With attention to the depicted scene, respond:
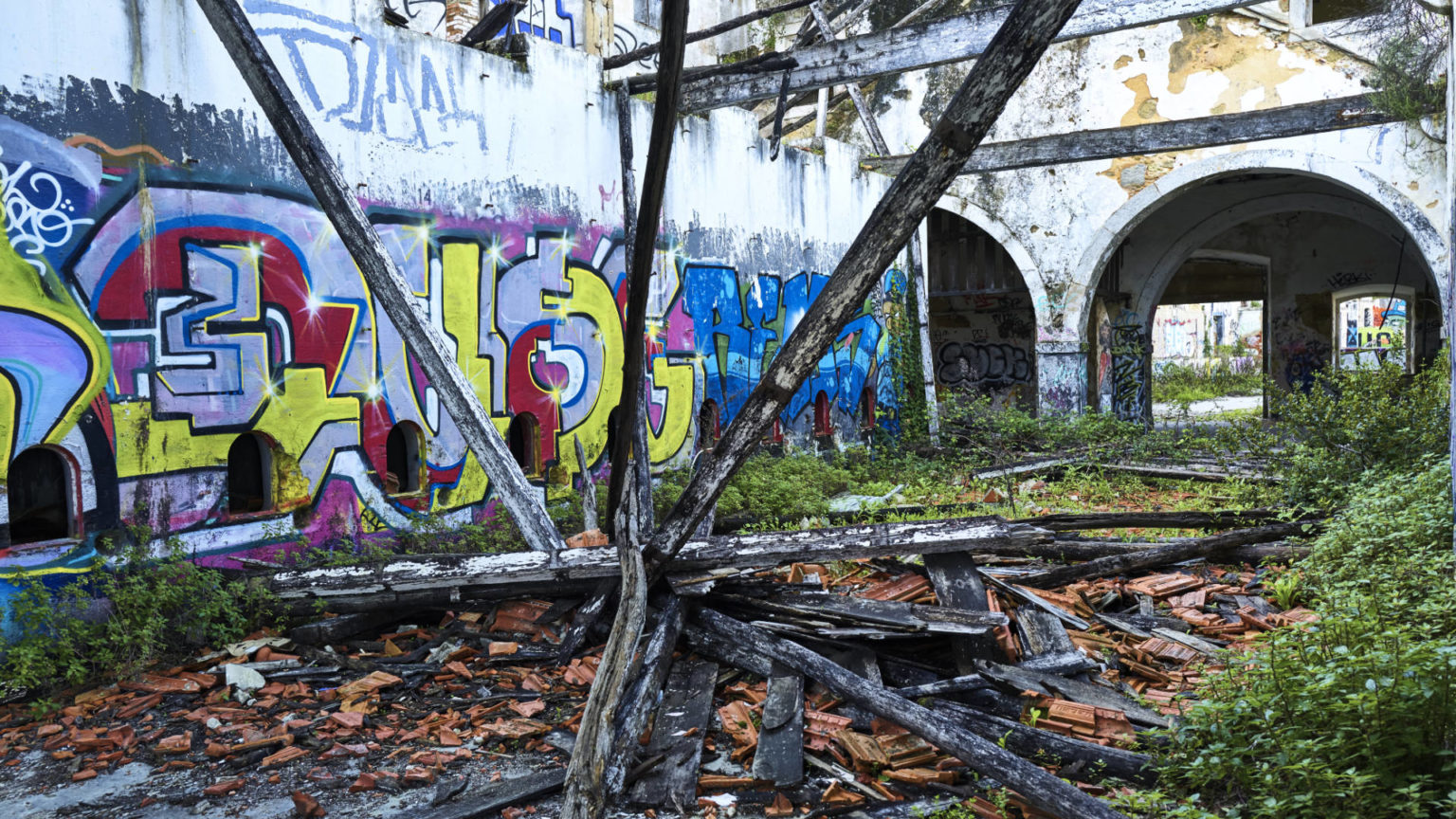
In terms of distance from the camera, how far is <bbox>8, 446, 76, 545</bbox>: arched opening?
6.39m

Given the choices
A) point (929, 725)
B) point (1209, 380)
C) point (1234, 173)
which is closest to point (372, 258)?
point (929, 725)

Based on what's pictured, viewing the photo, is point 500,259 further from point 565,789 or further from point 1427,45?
point 1427,45

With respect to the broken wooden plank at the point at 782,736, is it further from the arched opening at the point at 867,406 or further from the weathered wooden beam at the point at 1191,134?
the arched opening at the point at 867,406

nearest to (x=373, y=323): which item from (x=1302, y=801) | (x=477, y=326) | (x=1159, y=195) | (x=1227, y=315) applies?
(x=477, y=326)

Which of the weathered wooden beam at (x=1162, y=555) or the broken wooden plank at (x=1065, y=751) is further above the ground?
the weathered wooden beam at (x=1162, y=555)

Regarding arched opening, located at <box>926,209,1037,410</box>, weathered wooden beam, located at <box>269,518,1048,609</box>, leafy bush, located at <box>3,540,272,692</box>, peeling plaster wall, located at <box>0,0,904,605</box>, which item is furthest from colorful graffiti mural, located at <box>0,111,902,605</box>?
arched opening, located at <box>926,209,1037,410</box>

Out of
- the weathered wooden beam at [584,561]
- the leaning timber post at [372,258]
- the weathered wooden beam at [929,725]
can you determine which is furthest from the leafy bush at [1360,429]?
the leaning timber post at [372,258]

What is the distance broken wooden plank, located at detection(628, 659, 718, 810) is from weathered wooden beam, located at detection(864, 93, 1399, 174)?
31.3 ft

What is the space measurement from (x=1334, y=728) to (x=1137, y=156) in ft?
44.0

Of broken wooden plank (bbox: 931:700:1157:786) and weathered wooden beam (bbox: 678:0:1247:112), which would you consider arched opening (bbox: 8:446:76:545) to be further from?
weathered wooden beam (bbox: 678:0:1247:112)

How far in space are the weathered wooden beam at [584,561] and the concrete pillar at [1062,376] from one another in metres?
11.3

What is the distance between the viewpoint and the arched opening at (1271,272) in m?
18.2

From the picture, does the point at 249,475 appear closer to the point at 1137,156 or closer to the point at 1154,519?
the point at 1154,519

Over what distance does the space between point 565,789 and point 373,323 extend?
4.89m
